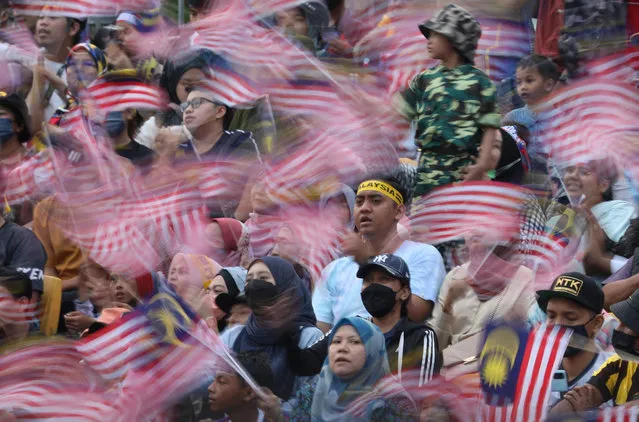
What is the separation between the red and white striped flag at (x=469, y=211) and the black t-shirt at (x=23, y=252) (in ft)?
7.17

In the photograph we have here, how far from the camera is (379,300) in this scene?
27.9ft

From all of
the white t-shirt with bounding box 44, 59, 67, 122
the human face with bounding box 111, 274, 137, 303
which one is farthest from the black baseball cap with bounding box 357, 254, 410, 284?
the white t-shirt with bounding box 44, 59, 67, 122

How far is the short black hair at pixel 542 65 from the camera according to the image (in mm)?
11391

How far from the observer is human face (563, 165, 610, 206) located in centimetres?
1024

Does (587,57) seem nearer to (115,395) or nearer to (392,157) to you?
(392,157)

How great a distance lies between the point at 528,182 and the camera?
10609mm

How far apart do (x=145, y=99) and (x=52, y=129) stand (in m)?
0.68

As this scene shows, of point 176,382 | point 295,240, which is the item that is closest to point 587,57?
point 295,240

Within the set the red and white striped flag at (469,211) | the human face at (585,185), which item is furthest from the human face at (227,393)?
the human face at (585,185)

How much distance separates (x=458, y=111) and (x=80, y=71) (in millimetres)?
3792

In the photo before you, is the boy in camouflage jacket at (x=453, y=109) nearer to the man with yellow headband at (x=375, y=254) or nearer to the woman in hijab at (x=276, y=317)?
the man with yellow headband at (x=375, y=254)

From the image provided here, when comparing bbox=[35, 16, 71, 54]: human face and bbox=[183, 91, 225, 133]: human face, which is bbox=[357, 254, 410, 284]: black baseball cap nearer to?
bbox=[183, 91, 225, 133]: human face

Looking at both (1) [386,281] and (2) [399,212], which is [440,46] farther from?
(1) [386,281]

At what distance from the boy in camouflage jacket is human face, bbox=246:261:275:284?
1525mm
